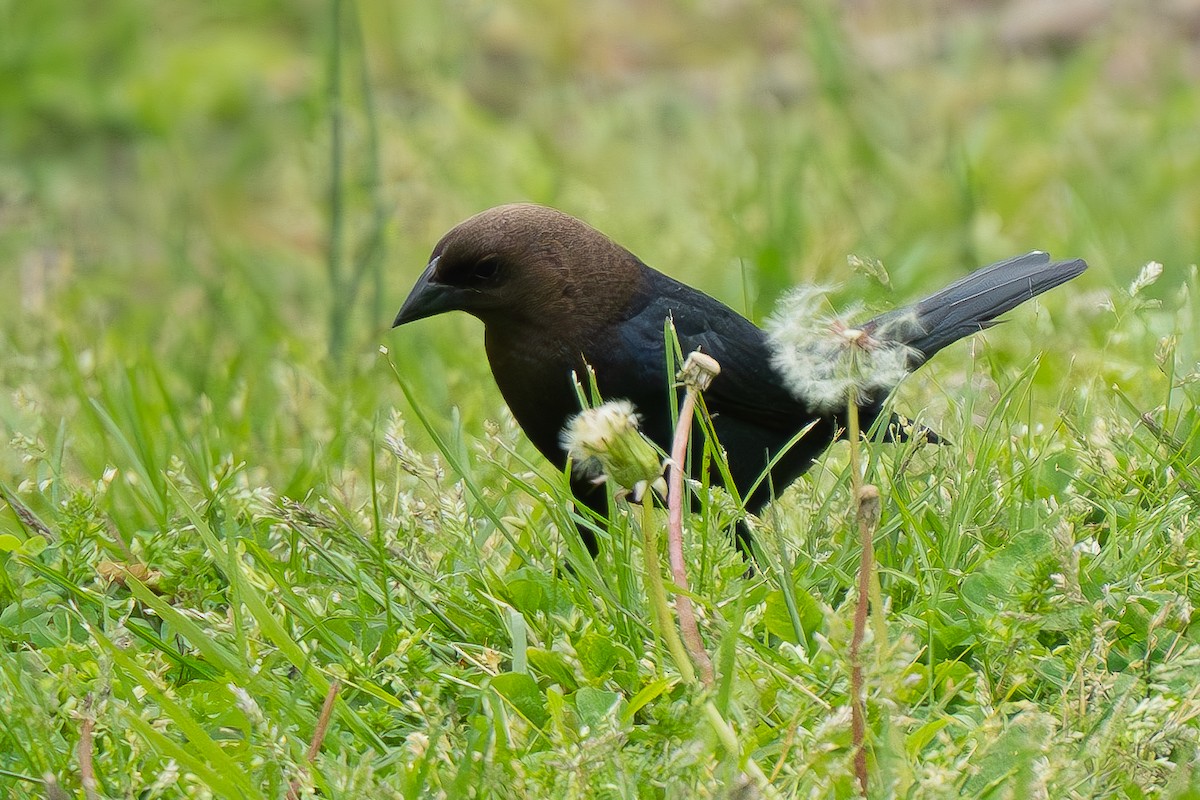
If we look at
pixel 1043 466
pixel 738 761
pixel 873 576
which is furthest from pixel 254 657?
pixel 1043 466

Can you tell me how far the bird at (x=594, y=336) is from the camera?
3.29 m

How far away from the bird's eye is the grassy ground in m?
0.36

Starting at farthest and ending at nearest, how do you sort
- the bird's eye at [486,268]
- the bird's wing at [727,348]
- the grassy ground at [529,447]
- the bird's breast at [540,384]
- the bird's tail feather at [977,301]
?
the bird's tail feather at [977,301], the bird's wing at [727,348], the bird's eye at [486,268], the bird's breast at [540,384], the grassy ground at [529,447]

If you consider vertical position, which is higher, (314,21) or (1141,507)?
(314,21)

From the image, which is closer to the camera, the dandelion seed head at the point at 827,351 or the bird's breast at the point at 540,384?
the dandelion seed head at the point at 827,351

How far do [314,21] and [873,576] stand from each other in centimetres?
775

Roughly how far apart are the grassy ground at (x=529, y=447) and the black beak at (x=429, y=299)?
1.06 feet

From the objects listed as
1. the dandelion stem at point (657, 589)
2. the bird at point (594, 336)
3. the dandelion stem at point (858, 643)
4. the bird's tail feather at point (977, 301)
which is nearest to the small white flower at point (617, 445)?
the dandelion stem at point (657, 589)

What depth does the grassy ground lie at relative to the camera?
218cm

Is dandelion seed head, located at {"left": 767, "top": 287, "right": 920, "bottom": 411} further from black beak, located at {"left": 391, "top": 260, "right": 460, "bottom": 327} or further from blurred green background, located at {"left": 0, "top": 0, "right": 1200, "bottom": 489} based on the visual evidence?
blurred green background, located at {"left": 0, "top": 0, "right": 1200, "bottom": 489}

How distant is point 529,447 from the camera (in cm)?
381

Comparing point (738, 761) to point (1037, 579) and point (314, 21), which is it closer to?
point (1037, 579)

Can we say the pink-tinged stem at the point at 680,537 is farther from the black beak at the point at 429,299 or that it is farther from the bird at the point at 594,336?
the black beak at the point at 429,299

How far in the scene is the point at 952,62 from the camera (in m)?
8.05
